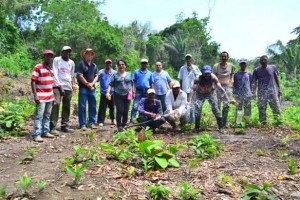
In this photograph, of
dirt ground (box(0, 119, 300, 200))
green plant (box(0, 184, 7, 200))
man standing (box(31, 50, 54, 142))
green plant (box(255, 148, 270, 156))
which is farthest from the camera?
man standing (box(31, 50, 54, 142))

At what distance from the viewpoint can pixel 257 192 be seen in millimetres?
4605

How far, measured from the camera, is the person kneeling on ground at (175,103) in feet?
27.6

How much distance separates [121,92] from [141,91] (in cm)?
104

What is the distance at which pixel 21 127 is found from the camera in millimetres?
8133

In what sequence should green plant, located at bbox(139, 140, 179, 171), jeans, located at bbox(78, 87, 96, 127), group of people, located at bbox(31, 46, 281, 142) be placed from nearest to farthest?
1. green plant, located at bbox(139, 140, 179, 171)
2. group of people, located at bbox(31, 46, 281, 142)
3. jeans, located at bbox(78, 87, 96, 127)

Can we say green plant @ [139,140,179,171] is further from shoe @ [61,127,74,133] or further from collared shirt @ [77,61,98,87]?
collared shirt @ [77,61,98,87]

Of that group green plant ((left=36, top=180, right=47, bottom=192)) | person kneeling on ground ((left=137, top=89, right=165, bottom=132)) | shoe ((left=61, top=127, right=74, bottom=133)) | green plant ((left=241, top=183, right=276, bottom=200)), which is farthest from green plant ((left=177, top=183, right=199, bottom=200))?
shoe ((left=61, top=127, right=74, bottom=133))

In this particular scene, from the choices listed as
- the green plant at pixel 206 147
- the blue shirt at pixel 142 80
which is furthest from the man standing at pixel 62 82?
the green plant at pixel 206 147

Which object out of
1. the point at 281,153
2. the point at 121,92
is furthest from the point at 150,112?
the point at 281,153

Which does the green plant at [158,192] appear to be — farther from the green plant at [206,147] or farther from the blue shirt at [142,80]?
the blue shirt at [142,80]

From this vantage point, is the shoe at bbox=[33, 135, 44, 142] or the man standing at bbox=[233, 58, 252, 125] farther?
the man standing at bbox=[233, 58, 252, 125]

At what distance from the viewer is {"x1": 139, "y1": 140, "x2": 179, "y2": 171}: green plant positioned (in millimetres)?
5613

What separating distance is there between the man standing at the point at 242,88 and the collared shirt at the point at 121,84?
2.67 meters

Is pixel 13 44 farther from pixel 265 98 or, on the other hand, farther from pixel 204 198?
pixel 204 198
